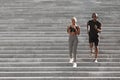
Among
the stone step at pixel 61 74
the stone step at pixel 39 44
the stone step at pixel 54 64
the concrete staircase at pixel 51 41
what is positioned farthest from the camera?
the stone step at pixel 39 44

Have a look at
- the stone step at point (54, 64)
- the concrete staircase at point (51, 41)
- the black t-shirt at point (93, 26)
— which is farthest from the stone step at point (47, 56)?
the black t-shirt at point (93, 26)

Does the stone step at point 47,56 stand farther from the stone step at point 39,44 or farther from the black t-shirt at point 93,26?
the black t-shirt at point 93,26

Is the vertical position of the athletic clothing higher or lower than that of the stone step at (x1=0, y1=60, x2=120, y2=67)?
higher

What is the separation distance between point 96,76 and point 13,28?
539 cm

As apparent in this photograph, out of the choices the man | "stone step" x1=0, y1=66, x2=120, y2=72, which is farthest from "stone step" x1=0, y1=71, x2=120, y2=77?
the man

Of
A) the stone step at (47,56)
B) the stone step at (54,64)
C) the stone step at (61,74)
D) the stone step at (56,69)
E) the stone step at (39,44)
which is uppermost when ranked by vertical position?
the stone step at (39,44)

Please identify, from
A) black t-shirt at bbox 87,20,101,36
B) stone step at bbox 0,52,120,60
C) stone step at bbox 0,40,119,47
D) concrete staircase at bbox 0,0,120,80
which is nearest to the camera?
concrete staircase at bbox 0,0,120,80

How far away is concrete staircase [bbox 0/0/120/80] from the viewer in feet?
40.8

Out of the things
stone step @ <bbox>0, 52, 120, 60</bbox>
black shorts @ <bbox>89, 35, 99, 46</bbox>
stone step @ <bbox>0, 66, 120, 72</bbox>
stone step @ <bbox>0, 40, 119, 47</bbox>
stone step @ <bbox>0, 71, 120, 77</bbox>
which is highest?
black shorts @ <bbox>89, 35, 99, 46</bbox>

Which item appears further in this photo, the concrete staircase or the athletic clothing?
the athletic clothing

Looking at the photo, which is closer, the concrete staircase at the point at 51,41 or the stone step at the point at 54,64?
the concrete staircase at the point at 51,41

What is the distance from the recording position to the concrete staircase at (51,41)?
40.8 ft

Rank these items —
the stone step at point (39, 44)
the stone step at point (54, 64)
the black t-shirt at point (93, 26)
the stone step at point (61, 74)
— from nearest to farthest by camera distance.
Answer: the stone step at point (61, 74)
the black t-shirt at point (93, 26)
the stone step at point (54, 64)
the stone step at point (39, 44)

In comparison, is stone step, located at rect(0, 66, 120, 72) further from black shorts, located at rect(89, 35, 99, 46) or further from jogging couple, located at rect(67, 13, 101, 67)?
black shorts, located at rect(89, 35, 99, 46)
